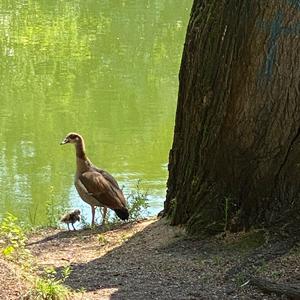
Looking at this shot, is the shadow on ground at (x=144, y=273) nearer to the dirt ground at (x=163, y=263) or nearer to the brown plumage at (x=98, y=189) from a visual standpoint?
the dirt ground at (x=163, y=263)

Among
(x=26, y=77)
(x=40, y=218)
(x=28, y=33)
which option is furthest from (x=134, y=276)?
(x=28, y=33)

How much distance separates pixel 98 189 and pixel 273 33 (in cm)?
350

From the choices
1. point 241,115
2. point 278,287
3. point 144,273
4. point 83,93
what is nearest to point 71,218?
point 144,273

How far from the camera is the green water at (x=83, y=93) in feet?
42.6

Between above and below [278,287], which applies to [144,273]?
below

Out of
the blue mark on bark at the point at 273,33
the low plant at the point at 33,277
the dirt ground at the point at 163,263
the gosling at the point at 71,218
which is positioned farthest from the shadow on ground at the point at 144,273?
the gosling at the point at 71,218

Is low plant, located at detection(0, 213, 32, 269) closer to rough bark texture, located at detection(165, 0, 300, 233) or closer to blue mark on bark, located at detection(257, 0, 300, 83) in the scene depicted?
rough bark texture, located at detection(165, 0, 300, 233)

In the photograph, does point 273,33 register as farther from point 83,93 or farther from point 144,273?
point 83,93

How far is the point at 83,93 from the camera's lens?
57.9 ft

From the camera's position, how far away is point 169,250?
6941 mm

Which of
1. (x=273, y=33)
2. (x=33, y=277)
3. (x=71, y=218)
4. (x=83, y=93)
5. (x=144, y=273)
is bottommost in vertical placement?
(x=71, y=218)

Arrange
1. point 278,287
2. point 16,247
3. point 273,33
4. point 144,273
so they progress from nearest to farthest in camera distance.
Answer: point 278,287, point 16,247, point 144,273, point 273,33

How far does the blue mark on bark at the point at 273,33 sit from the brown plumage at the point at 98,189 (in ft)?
9.97

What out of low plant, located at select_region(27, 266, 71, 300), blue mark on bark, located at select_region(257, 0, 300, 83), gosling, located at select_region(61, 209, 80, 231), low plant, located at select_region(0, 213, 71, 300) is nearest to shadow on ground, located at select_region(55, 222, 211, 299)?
low plant, located at select_region(0, 213, 71, 300)
